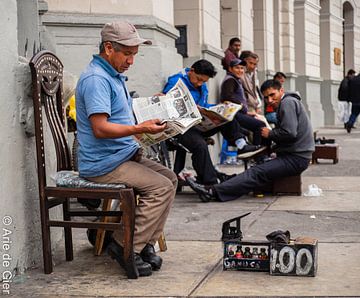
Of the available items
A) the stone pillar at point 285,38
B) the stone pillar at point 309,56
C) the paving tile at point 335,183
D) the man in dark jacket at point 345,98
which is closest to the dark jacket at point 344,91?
the man in dark jacket at point 345,98

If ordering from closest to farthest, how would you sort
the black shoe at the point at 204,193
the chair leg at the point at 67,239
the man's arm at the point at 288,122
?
the chair leg at the point at 67,239 < the man's arm at the point at 288,122 < the black shoe at the point at 204,193

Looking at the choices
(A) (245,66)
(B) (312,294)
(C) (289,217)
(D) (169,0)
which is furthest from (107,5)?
(B) (312,294)

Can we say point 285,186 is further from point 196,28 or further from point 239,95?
point 196,28

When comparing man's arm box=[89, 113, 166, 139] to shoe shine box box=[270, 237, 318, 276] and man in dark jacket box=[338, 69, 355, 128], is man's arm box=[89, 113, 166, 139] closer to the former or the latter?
shoe shine box box=[270, 237, 318, 276]

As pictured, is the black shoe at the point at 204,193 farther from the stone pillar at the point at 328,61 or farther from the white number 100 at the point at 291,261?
the stone pillar at the point at 328,61

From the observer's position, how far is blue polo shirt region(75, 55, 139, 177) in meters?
5.28

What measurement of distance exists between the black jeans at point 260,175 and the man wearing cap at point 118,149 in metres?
3.40

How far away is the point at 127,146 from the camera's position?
545 cm

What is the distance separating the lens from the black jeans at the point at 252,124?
456 inches

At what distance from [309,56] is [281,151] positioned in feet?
56.0

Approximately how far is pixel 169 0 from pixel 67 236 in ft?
20.8

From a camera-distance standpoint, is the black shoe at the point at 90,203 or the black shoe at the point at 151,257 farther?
the black shoe at the point at 90,203

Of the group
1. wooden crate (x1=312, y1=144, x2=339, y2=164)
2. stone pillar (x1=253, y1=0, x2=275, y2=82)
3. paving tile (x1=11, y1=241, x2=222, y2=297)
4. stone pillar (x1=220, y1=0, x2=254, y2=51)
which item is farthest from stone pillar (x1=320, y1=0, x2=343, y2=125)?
paving tile (x1=11, y1=241, x2=222, y2=297)

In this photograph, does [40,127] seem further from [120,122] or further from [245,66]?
[245,66]
